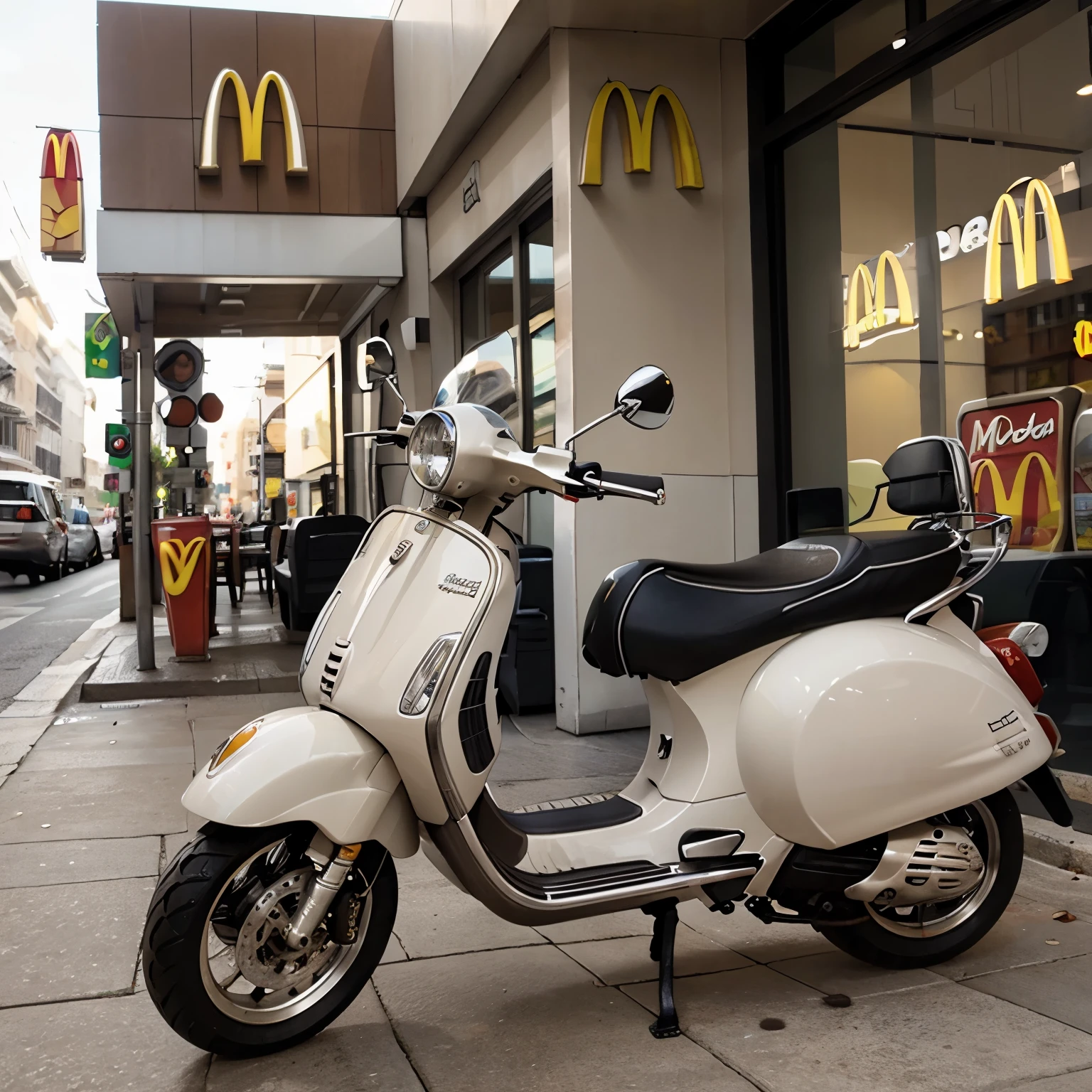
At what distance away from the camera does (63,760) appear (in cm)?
589

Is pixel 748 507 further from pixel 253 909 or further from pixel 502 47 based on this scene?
pixel 253 909

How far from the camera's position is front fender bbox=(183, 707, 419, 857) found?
2404 millimetres

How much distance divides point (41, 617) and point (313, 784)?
1392cm

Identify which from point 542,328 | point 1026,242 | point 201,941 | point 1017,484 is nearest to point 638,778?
point 201,941

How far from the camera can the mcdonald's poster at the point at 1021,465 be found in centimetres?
448

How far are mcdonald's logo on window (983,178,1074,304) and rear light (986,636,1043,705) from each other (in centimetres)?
185

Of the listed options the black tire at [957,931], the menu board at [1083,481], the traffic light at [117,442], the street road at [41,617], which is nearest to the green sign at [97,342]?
the traffic light at [117,442]

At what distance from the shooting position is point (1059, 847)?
154 inches

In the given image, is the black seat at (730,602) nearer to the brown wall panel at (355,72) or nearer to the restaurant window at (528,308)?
the restaurant window at (528,308)

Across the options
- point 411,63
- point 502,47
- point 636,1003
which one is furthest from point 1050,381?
point 411,63

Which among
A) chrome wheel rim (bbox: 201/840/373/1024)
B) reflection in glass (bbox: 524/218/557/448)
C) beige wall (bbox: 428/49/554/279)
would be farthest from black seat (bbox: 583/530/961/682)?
reflection in glass (bbox: 524/218/557/448)

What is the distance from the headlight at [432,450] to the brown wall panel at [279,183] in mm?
8320

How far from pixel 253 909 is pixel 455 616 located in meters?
0.75

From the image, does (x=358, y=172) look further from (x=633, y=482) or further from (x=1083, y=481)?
(x=633, y=482)
